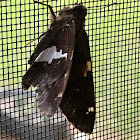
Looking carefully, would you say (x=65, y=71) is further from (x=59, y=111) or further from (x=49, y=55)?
(x=59, y=111)

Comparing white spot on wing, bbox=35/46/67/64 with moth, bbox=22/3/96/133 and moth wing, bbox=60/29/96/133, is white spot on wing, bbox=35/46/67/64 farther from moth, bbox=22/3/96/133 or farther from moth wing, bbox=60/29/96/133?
moth wing, bbox=60/29/96/133

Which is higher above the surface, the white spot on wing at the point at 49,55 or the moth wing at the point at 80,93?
the white spot on wing at the point at 49,55

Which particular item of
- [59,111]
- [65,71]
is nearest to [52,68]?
[65,71]

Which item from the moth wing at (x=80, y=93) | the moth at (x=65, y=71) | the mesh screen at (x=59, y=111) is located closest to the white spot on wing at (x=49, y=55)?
the moth at (x=65, y=71)

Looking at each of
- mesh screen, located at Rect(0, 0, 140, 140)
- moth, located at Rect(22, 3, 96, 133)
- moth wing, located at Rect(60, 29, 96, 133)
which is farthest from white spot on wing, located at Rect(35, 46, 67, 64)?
mesh screen, located at Rect(0, 0, 140, 140)

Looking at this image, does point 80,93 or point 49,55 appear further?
point 80,93

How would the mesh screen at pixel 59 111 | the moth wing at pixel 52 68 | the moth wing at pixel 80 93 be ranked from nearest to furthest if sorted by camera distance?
the moth wing at pixel 52 68, the moth wing at pixel 80 93, the mesh screen at pixel 59 111

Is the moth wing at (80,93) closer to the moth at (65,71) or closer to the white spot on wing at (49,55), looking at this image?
the moth at (65,71)
